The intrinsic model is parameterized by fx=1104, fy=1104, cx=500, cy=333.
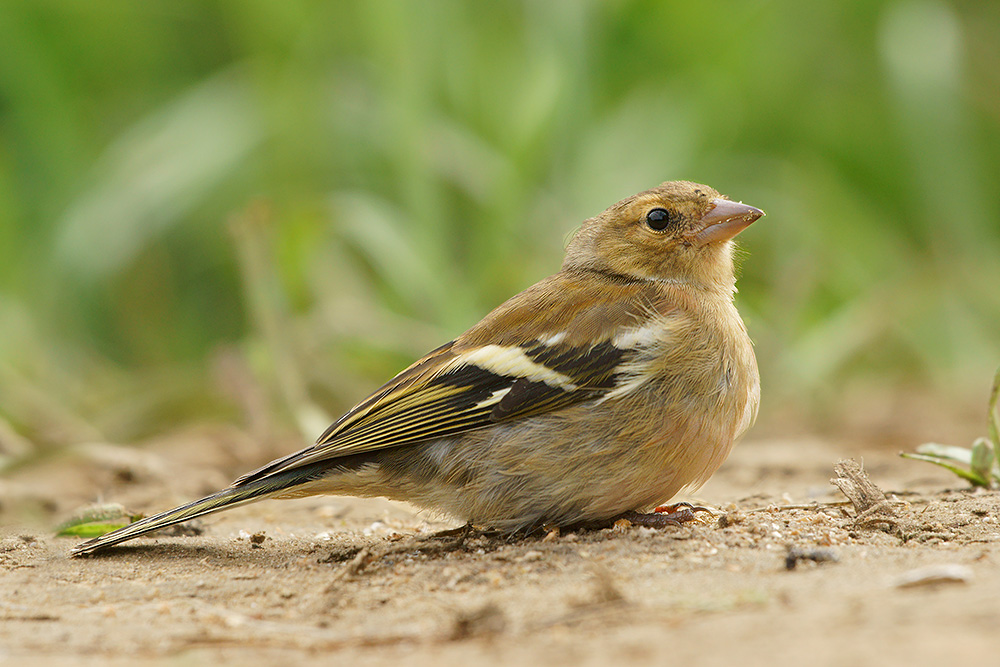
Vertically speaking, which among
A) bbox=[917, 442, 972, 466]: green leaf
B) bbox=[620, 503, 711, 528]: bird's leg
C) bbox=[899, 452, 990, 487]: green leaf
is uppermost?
bbox=[620, 503, 711, 528]: bird's leg

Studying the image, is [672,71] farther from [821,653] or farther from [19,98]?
[821,653]

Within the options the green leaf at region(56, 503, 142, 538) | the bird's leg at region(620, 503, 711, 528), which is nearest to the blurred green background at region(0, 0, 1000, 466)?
the green leaf at region(56, 503, 142, 538)

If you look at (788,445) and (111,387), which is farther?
(111,387)

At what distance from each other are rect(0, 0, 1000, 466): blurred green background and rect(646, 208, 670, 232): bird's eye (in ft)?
7.07

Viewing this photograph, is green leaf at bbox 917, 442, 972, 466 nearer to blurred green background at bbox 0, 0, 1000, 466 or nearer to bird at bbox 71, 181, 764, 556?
bird at bbox 71, 181, 764, 556

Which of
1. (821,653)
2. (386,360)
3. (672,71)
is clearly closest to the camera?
(821,653)

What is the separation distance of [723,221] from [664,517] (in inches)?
46.8

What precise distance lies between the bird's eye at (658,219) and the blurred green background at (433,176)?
2.16m

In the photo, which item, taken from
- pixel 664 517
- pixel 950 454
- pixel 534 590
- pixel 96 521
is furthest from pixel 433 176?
pixel 534 590

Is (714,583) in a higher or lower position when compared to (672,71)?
lower

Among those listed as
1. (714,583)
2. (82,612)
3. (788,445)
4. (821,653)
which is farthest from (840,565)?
(788,445)

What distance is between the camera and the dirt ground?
2209 mm

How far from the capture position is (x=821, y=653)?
2.03 meters

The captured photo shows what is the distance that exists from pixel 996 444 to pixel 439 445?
1945 millimetres
